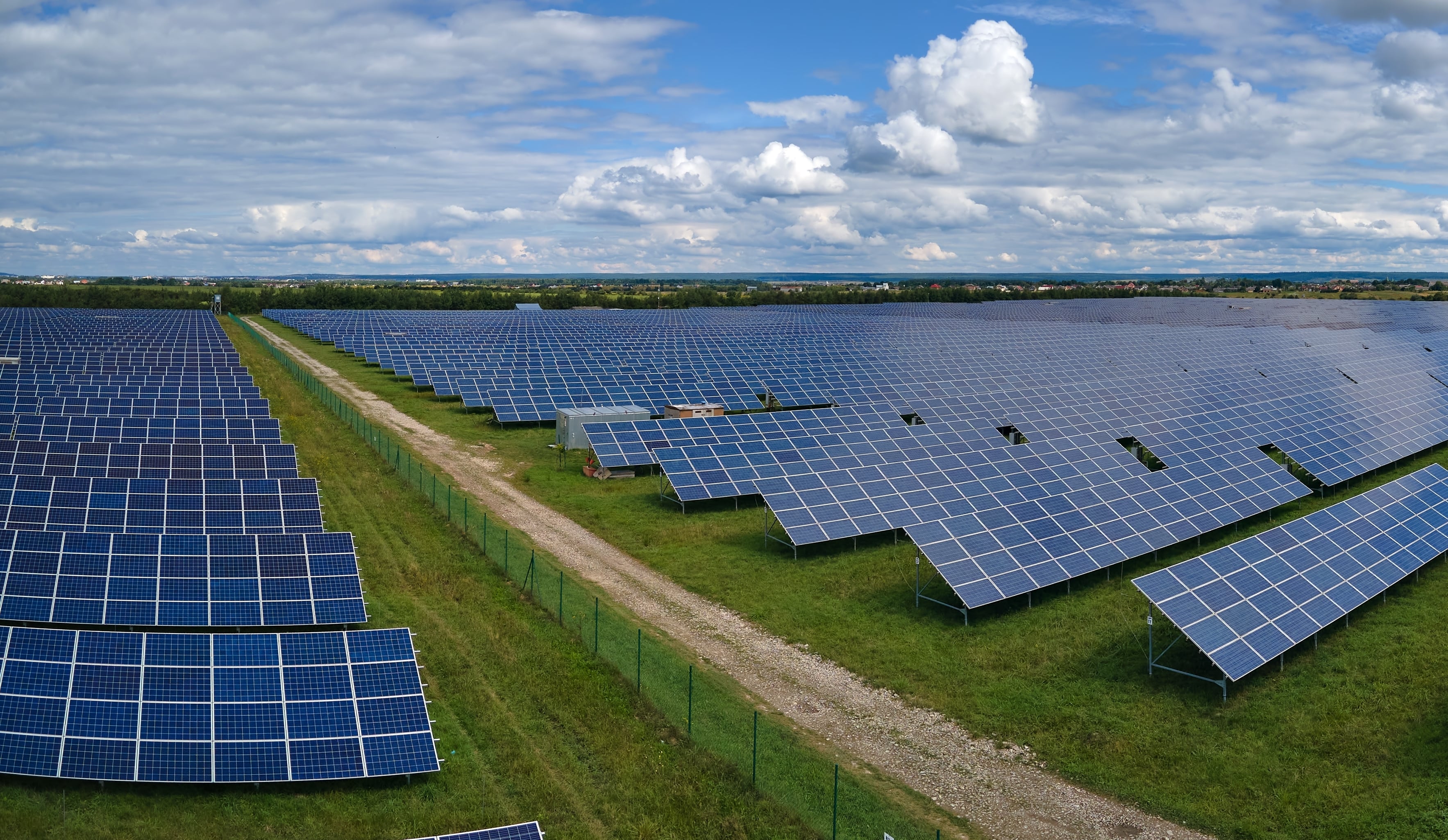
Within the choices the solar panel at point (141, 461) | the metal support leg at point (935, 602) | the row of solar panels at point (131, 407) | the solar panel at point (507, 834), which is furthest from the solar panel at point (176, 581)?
the row of solar panels at point (131, 407)

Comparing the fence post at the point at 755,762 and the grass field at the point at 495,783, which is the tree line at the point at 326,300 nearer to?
the grass field at the point at 495,783

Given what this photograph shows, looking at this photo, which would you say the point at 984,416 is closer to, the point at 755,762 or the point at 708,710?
the point at 708,710

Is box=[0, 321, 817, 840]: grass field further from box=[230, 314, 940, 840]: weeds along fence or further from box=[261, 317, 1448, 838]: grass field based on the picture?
box=[261, 317, 1448, 838]: grass field

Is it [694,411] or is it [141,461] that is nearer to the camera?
[141,461]

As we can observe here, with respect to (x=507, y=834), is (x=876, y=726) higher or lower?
lower

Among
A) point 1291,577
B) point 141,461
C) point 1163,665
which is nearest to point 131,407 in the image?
point 141,461

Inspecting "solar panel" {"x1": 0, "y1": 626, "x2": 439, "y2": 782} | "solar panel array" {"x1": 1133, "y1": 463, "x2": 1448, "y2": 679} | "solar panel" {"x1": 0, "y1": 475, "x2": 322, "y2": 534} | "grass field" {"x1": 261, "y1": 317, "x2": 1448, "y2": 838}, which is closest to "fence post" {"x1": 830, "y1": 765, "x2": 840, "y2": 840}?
"grass field" {"x1": 261, "y1": 317, "x2": 1448, "y2": 838}
